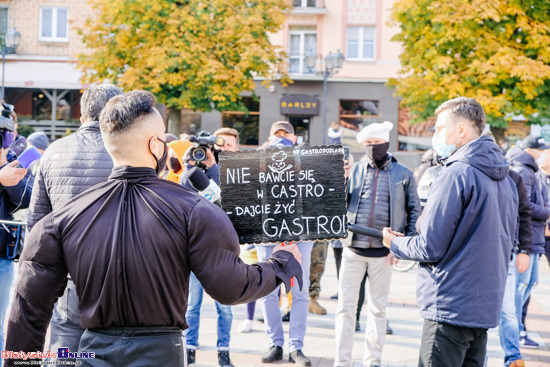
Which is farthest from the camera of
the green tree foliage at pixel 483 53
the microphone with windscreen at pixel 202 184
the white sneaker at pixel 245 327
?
the green tree foliage at pixel 483 53

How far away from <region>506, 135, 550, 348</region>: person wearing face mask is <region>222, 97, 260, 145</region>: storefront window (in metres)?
24.0

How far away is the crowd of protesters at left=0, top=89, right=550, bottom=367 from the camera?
2.64 metres

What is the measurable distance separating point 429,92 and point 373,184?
53.0 ft

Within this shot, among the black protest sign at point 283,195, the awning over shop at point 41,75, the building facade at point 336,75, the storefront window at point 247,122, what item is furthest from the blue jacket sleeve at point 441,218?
the awning over shop at point 41,75

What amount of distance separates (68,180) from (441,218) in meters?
2.18

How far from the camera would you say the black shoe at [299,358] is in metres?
6.23

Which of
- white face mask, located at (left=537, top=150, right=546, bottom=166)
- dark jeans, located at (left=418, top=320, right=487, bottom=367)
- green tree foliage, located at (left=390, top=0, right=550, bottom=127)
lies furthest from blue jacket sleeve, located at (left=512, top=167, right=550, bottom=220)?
green tree foliage, located at (left=390, top=0, right=550, bottom=127)

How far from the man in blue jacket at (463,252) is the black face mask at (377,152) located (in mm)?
2079

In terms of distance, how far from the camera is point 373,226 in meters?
6.31

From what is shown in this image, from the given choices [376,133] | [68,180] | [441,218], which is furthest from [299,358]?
[68,180]

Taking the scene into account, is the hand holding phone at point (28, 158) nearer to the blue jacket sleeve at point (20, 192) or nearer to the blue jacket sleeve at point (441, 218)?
the blue jacket sleeve at point (20, 192)

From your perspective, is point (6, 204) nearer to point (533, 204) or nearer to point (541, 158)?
point (533, 204)

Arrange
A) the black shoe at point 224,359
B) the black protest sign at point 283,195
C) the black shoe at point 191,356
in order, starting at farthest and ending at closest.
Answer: the black shoe at point 191,356 < the black shoe at point 224,359 < the black protest sign at point 283,195

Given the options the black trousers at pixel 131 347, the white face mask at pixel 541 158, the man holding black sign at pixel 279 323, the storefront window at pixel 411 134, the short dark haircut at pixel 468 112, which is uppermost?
the storefront window at pixel 411 134
